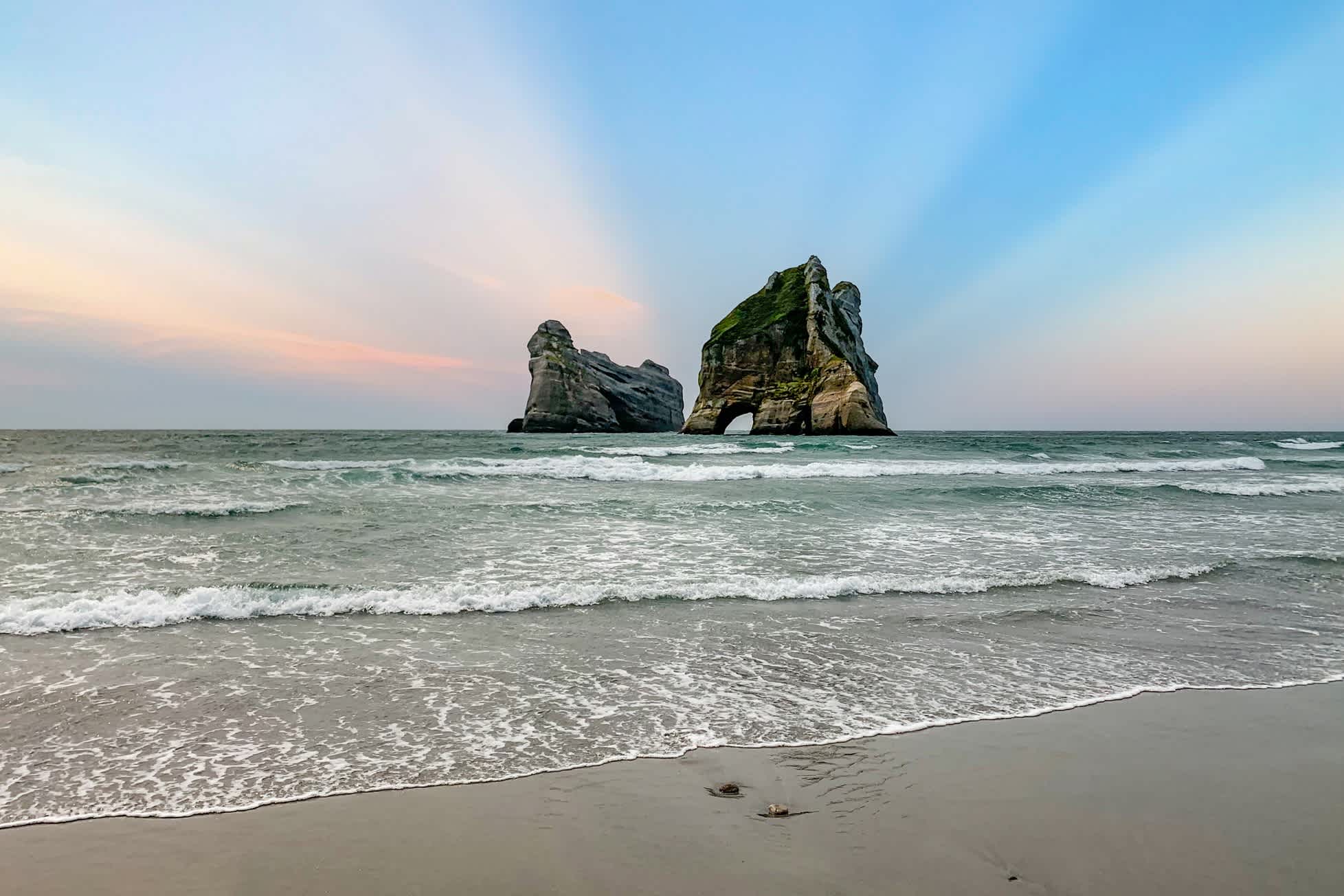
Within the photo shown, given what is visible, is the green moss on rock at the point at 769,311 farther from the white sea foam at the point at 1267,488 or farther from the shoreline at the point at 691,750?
the shoreline at the point at 691,750

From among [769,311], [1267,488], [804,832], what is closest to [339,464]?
[804,832]

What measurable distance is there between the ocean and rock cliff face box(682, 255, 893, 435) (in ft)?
141

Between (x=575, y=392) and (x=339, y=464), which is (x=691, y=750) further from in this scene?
(x=575, y=392)

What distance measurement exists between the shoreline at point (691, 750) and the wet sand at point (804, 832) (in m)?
0.05

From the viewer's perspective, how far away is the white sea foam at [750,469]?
22.7 meters

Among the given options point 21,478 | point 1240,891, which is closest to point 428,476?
point 21,478

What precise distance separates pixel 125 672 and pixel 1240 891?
260 inches

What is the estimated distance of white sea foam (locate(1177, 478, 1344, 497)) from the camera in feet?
63.8

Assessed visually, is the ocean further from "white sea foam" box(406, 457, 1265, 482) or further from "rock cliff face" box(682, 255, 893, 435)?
"rock cliff face" box(682, 255, 893, 435)

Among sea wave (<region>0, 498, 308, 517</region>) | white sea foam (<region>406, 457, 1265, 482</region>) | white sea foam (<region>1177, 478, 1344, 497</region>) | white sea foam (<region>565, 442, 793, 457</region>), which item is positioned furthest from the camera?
white sea foam (<region>565, 442, 793, 457</region>)

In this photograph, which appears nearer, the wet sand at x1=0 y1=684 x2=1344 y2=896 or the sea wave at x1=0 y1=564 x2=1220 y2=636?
the wet sand at x1=0 y1=684 x2=1344 y2=896

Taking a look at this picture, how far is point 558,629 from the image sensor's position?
6.10 metres

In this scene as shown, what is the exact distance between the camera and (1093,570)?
28.3 ft

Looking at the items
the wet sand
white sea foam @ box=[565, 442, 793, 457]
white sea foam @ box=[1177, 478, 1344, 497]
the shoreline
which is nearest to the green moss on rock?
white sea foam @ box=[565, 442, 793, 457]
